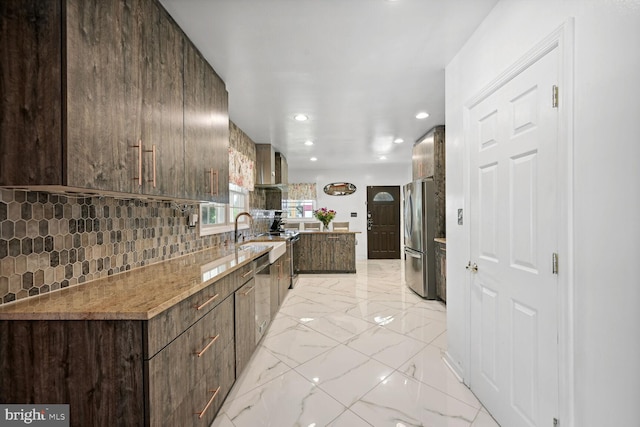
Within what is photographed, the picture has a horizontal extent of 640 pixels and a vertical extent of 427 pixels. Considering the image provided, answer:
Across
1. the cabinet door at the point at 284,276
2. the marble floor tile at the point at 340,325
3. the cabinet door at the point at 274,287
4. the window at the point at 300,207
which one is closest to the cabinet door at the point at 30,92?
the cabinet door at the point at 274,287

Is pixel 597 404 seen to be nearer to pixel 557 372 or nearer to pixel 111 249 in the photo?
pixel 557 372

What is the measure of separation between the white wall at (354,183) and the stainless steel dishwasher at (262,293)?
4998 millimetres

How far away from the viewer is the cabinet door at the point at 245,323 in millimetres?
2025

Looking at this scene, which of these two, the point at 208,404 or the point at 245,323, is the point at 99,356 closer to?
the point at 208,404

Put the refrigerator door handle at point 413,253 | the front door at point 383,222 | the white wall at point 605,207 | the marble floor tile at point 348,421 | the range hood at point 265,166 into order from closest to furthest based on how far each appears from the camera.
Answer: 1. the white wall at point 605,207
2. the marble floor tile at point 348,421
3. the refrigerator door handle at point 413,253
4. the range hood at point 265,166
5. the front door at point 383,222

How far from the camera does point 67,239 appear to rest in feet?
4.60

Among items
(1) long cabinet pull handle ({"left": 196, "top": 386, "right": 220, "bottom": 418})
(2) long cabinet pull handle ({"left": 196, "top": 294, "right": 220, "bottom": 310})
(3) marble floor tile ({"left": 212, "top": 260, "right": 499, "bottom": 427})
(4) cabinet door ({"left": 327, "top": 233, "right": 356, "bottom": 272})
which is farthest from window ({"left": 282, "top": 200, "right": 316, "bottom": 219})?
(1) long cabinet pull handle ({"left": 196, "top": 386, "right": 220, "bottom": 418})

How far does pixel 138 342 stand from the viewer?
1038mm

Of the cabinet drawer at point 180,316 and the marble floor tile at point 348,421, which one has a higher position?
the cabinet drawer at point 180,316

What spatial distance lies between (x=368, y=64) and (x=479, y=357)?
2.28 metres

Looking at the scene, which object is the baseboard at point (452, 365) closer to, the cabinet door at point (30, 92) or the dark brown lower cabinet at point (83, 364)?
the dark brown lower cabinet at point (83, 364)

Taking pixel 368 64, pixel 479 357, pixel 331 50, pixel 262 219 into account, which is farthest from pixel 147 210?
pixel 262 219

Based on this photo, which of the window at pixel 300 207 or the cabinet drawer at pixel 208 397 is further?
the window at pixel 300 207

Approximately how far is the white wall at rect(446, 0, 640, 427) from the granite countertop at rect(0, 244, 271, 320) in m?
1.63
